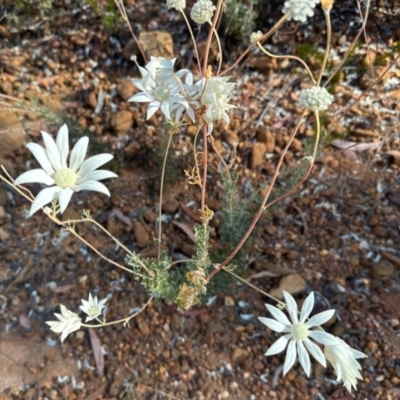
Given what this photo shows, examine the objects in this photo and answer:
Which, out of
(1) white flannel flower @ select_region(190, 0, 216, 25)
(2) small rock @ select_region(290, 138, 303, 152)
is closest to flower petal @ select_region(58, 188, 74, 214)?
(1) white flannel flower @ select_region(190, 0, 216, 25)

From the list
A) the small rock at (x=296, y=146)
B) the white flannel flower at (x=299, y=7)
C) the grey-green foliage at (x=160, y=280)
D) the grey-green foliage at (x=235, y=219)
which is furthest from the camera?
the small rock at (x=296, y=146)

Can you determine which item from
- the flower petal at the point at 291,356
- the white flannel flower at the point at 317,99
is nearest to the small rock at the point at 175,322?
the flower petal at the point at 291,356

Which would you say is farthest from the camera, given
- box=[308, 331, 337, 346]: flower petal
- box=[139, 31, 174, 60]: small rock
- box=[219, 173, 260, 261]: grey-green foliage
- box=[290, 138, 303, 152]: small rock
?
box=[139, 31, 174, 60]: small rock

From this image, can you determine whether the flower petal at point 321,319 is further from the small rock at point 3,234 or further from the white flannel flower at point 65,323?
the small rock at point 3,234

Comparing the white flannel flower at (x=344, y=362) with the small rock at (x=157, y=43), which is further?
the small rock at (x=157, y=43)

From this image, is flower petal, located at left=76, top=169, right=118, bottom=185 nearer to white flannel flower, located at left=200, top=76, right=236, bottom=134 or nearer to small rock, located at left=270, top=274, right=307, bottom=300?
white flannel flower, located at left=200, top=76, right=236, bottom=134

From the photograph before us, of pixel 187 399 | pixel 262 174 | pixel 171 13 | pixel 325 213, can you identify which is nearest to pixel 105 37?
pixel 171 13

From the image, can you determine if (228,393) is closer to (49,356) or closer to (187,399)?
(187,399)
